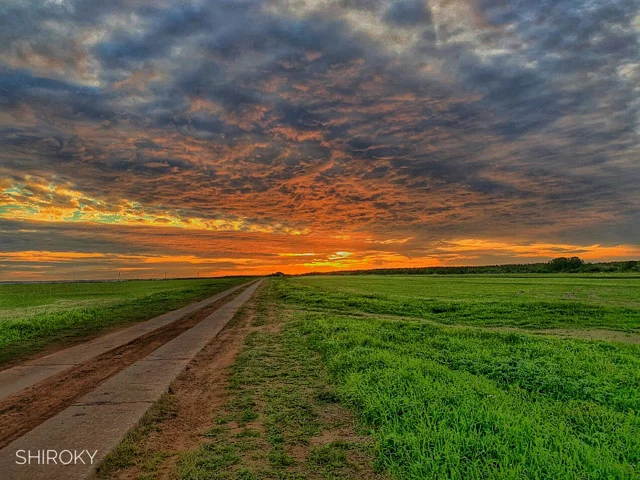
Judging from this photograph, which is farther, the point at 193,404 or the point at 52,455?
the point at 193,404

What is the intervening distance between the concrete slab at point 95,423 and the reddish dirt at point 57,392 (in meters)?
0.32

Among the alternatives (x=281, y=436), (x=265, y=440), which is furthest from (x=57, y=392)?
(x=281, y=436)

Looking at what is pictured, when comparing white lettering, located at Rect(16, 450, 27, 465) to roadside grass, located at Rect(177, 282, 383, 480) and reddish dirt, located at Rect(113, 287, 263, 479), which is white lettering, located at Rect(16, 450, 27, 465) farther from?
roadside grass, located at Rect(177, 282, 383, 480)

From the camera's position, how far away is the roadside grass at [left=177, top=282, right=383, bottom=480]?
17.6 feet

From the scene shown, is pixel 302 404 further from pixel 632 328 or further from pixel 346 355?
pixel 632 328

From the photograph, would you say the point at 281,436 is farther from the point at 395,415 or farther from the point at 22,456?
the point at 22,456

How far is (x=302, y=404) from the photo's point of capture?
8086 mm

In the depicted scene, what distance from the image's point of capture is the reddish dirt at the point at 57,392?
23.4 ft

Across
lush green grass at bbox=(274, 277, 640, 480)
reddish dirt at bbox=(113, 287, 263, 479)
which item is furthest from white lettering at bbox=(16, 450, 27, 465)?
lush green grass at bbox=(274, 277, 640, 480)

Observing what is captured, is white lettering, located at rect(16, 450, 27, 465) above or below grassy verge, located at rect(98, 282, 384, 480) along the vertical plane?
above

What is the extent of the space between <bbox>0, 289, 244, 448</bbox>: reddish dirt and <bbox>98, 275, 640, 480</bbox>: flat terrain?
7.19 ft

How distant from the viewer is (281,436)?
21.3ft

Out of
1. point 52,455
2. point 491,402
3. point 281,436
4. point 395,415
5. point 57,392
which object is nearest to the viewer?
point 52,455

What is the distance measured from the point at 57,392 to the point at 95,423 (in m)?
3.12
